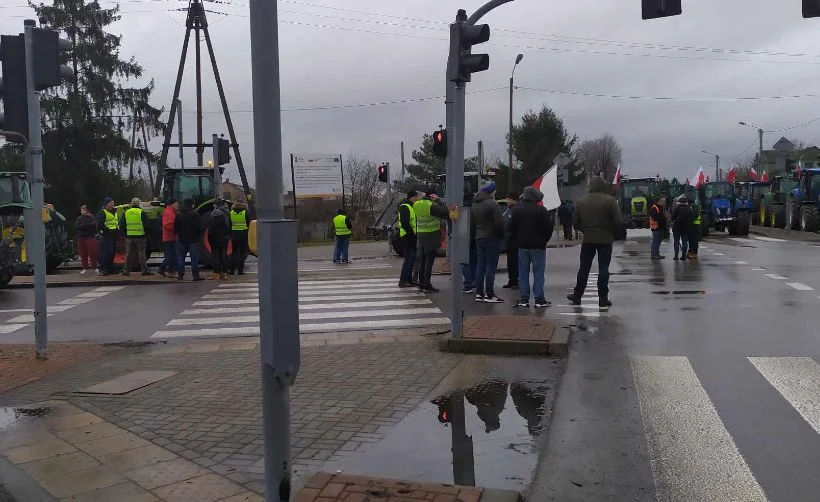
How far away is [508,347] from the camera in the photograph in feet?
26.2

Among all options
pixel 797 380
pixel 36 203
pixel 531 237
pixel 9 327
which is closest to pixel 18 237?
pixel 9 327

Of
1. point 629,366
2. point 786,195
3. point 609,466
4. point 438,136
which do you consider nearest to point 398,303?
point 438,136

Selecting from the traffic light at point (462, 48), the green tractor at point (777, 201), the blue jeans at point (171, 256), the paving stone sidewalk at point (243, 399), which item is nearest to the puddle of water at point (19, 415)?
the paving stone sidewalk at point (243, 399)

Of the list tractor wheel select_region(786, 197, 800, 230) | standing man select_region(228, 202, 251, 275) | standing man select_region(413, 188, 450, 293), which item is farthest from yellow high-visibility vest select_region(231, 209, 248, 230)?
tractor wheel select_region(786, 197, 800, 230)

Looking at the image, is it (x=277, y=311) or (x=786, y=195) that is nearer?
(x=277, y=311)

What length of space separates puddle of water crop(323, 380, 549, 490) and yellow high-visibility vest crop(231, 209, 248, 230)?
1162 cm

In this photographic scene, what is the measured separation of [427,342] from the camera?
880 centimetres

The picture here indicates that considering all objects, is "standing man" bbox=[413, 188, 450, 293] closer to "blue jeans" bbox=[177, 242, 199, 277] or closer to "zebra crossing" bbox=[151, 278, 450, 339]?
"zebra crossing" bbox=[151, 278, 450, 339]

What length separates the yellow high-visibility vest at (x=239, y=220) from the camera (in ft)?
55.8

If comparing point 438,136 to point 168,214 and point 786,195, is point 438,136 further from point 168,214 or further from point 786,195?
point 786,195

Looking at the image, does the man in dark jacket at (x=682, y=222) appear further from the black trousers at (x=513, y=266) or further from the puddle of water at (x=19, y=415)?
the puddle of water at (x=19, y=415)

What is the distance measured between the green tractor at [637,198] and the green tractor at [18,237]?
24331mm

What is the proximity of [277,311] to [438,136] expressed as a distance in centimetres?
678

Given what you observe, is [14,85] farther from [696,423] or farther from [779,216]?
[779,216]
